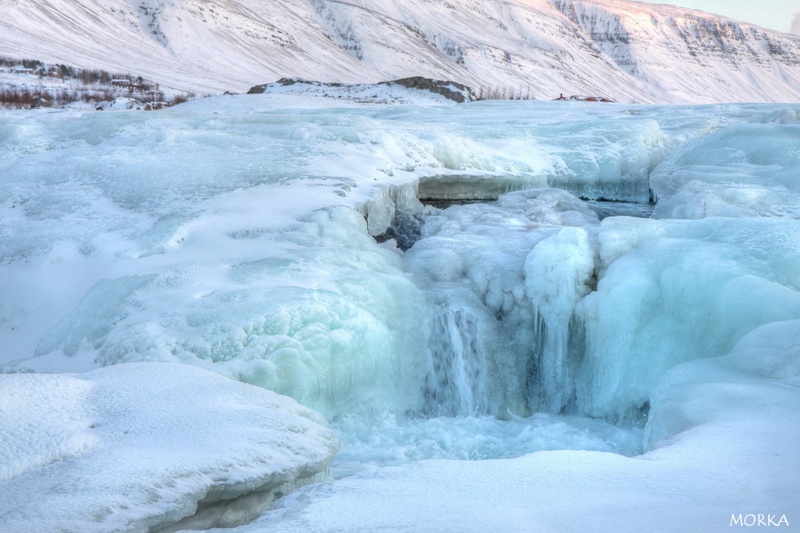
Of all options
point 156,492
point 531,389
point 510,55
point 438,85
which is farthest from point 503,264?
point 510,55

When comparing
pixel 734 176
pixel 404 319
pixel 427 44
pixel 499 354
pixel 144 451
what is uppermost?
pixel 427 44

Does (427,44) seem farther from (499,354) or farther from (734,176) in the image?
(499,354)

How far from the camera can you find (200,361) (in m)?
3.35

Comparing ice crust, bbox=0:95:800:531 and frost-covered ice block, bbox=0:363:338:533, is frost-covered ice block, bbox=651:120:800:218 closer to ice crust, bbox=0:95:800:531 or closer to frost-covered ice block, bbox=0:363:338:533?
ice crust, bbox=0:95:800:531

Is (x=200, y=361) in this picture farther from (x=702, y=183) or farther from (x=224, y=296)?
(x=702, y=183)

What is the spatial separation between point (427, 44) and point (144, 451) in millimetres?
61695

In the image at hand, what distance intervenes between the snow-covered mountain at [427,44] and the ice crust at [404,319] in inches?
1158

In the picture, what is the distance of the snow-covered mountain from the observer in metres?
39.8

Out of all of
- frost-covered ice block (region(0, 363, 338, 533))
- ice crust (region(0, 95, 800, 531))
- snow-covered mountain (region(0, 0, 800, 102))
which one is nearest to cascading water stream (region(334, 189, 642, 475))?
ice crust (region(0, 95, 800, 531))

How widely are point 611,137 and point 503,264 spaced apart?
13.1 feet

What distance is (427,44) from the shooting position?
60.7 meters

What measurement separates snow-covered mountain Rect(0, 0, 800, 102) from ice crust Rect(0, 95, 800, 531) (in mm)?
29422

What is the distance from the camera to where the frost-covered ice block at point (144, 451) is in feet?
6.07

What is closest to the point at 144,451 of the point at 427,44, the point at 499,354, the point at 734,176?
the point at 499,354
